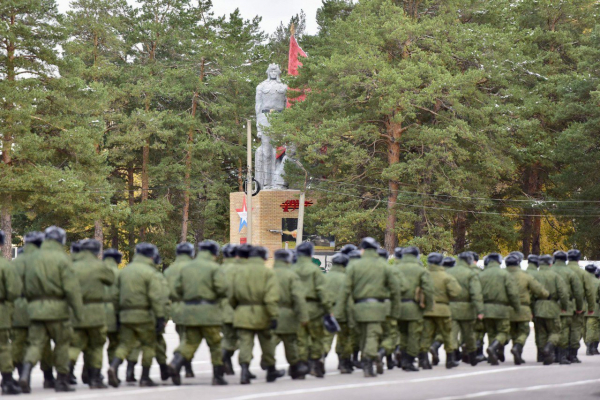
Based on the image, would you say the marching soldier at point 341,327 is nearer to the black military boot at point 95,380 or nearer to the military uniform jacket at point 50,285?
the black military boot at point 95,380

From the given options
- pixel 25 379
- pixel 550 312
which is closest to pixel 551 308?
pixel 550 312

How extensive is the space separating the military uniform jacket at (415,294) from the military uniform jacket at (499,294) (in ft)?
6.48

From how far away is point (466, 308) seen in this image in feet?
59.2

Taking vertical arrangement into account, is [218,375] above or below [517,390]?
above

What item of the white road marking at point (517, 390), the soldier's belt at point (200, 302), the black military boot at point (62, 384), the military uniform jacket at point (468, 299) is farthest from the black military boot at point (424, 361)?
the black military boot at point (62, 384)

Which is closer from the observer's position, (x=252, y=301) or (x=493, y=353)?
(x=252, y=301)

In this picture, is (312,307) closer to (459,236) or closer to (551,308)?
(551,308)

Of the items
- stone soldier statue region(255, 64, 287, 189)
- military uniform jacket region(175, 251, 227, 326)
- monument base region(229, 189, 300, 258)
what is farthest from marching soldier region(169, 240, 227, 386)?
stone soldier statue region(255, 64, 287, 189)

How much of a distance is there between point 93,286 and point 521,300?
8044 millimetres

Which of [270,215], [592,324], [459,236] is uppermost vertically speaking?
[270,215]

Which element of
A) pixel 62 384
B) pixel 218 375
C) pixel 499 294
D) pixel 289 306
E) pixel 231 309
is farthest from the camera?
pixel 499 294

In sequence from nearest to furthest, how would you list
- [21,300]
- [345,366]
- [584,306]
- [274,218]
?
[21,300] < [345,366] < [584,306] < [274,218]

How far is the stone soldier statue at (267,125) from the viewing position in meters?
50.0

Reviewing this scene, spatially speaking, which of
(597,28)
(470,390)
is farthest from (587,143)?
(470,390)
